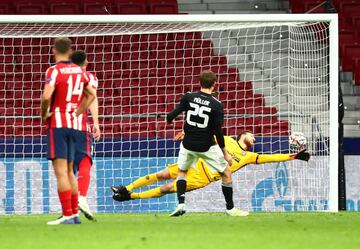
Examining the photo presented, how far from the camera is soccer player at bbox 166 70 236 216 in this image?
12.2 m

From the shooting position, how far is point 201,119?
40.3 ft

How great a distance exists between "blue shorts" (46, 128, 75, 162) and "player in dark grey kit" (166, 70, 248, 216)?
2.10 meters

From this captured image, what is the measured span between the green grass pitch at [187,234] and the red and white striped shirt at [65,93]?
0.95 meters

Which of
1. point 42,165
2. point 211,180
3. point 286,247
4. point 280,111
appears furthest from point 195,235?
point 280,111

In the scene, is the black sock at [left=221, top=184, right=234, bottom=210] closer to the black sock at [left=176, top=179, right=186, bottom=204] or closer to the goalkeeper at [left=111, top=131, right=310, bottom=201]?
the black sock at [left=176, top=179, right=186, bottom=204]

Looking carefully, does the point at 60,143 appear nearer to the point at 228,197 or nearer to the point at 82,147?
the point at 82,147

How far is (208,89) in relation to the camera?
12297 millimetres

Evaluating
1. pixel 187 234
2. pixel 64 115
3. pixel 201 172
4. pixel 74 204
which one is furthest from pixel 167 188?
pixel 187 234

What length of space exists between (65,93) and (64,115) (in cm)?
20

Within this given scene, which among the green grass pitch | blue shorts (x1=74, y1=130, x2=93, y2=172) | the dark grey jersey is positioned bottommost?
the green grass pitch

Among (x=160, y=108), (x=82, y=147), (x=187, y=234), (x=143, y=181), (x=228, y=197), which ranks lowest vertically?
(x=187, y=234)

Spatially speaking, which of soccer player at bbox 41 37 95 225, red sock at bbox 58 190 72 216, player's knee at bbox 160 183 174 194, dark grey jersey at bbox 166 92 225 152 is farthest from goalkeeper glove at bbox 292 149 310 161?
red sock at bbox 58 190 72 216

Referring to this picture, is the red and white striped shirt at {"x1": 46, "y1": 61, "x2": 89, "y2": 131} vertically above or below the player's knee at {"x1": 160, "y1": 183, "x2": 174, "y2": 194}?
above

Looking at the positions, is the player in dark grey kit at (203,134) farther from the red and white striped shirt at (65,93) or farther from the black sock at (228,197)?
the red and white striped shirt at (65,93)
